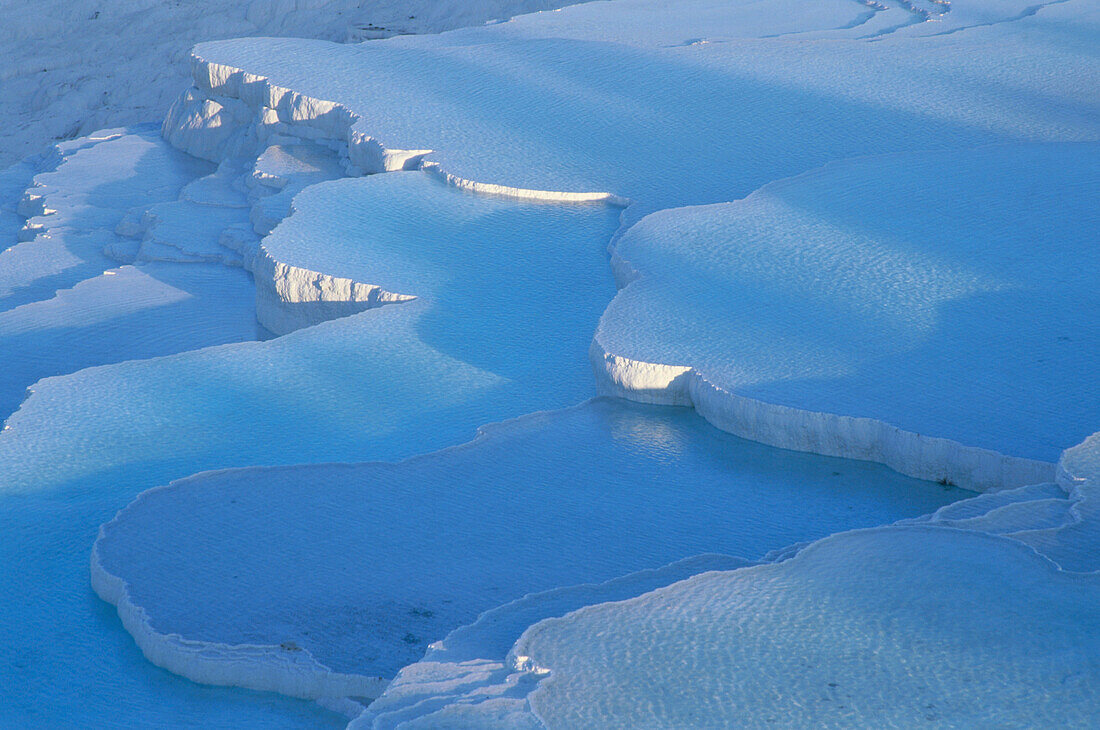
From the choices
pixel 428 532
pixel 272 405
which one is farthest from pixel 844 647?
pixel 272 405

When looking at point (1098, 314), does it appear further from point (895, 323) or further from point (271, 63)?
point (271, 63)

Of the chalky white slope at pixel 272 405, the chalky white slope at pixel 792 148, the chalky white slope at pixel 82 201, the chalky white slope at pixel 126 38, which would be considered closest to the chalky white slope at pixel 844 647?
the chalky white slope at pixel 792 148

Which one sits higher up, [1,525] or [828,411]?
[828,411]

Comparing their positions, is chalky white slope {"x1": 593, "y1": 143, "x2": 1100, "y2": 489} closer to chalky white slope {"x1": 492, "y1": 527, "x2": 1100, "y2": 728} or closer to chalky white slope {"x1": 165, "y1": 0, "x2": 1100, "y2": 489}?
chalky white slope {"x1": 165, "y1": 0, "x2": 1100, "y2": 489}

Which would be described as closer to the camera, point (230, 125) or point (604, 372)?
point (604, 372)

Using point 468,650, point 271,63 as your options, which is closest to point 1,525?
point 468,650

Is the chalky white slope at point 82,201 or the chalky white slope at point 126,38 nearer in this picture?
the chalky white slope at point 82,201

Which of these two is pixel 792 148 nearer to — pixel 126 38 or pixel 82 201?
pixel 82 201

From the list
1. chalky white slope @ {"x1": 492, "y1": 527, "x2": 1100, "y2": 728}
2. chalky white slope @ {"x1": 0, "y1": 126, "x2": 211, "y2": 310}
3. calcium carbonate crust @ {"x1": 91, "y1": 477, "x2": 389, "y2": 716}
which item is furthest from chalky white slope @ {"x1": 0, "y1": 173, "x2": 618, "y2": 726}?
chalky white slope @ {"x1": 0, "y1": 126, "x2": 211, "y2": 310}

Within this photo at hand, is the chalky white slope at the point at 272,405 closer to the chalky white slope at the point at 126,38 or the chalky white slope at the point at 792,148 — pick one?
the chalky white slope at the point at 792,148

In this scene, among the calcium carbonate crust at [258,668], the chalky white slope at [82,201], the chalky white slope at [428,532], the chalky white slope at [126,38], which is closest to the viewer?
the calcium carbonate crust at [258,668]
